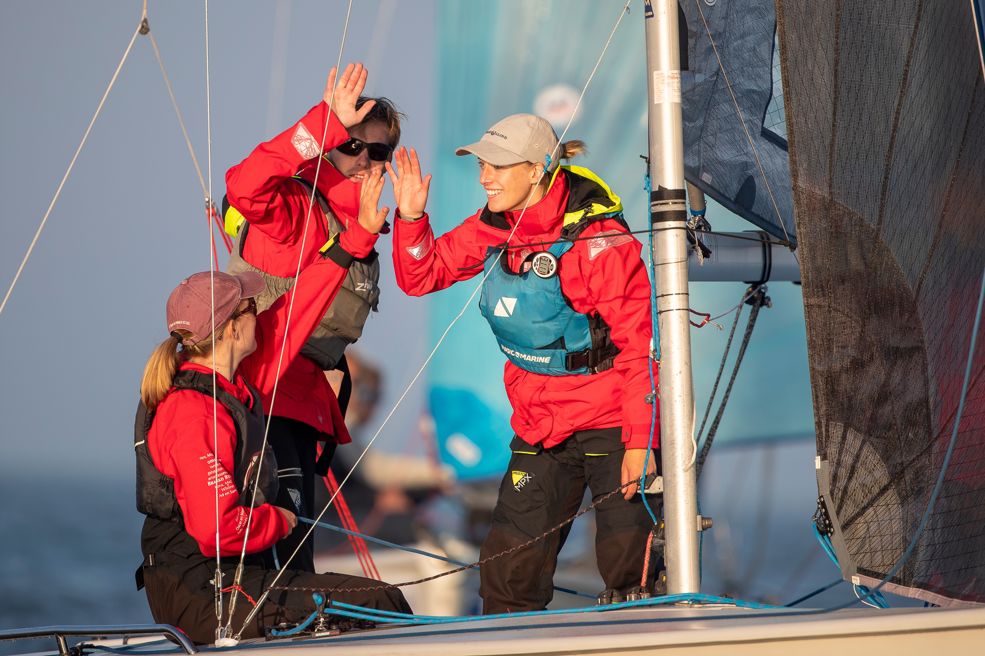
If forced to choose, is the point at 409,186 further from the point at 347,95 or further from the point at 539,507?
the point at 539,507

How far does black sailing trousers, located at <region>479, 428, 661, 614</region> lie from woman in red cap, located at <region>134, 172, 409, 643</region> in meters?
0.30

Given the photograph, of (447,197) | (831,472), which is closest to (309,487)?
(831,472)

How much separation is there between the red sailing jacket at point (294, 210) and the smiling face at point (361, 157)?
0.06 feet

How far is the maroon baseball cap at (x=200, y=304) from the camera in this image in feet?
6.83

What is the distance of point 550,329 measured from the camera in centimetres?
233

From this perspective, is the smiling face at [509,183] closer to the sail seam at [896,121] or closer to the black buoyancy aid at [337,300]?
the black buoyancy aid at [337,300]

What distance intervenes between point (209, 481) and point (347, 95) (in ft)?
2.52

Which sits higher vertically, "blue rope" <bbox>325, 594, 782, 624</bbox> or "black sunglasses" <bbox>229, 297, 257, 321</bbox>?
"black sunglasses" <bbox>229, 297, 257, 321</bbox>

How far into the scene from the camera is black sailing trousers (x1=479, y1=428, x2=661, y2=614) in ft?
7.72

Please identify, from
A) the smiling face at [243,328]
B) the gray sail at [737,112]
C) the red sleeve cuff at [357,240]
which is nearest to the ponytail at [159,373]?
the smiling face at [243,328]

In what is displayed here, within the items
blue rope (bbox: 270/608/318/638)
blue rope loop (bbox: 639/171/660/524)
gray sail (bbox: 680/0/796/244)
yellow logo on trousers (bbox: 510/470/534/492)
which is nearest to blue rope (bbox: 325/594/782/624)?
blue rope (bbox: 270/608/318/638)

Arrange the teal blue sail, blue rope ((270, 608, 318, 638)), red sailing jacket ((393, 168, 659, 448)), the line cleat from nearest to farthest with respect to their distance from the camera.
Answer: blue rope ((270, 608, 318, 638)) → the line cleat → red sailing jacket ((393, 168, 659, 448)) → the teal blue sail

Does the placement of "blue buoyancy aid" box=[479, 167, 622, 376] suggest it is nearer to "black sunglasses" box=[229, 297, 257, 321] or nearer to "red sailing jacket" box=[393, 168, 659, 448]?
"red sailing jacket" box=[393, 168, 659, 448]

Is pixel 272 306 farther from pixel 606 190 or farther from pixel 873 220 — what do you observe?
pixel 873 220
